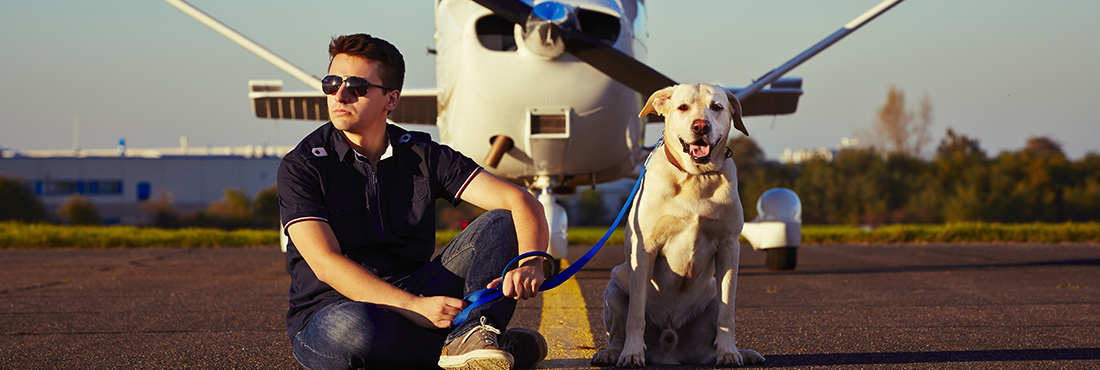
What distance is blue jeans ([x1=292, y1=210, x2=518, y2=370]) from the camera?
2.35 meters

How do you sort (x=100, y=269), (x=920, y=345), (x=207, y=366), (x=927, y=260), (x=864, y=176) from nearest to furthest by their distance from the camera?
(x=207, y=366) < (x=920, y=345) < (x=100, y=269) < (x=927, y=260) < (x=864, y=176)

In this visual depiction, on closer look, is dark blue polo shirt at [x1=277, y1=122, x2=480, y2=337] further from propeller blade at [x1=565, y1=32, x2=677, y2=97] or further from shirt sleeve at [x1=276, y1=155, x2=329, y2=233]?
propeller blade at [x1=565, y1=32, x2=677, y2=97]

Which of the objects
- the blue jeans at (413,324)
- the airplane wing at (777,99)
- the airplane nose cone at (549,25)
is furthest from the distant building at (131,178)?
the blue jeans at (413,324)

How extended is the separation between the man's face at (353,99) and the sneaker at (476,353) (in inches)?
28.4

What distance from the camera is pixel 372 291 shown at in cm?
235

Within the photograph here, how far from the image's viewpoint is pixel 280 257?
A: 10.7 m

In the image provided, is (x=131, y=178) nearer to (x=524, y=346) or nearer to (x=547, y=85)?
(x=547, y=85)

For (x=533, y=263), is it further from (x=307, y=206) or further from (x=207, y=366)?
(x=207, y=366)

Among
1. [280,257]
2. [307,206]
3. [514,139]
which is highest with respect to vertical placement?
[514,139]

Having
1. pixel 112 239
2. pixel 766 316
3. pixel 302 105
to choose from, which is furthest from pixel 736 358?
pixel 112 239

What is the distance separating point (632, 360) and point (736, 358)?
1.16ft

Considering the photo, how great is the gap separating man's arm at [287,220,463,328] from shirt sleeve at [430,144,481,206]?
498mm

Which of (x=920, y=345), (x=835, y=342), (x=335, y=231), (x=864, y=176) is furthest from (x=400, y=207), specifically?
(x=864, y=176)

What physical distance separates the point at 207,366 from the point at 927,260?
8.21 meters
